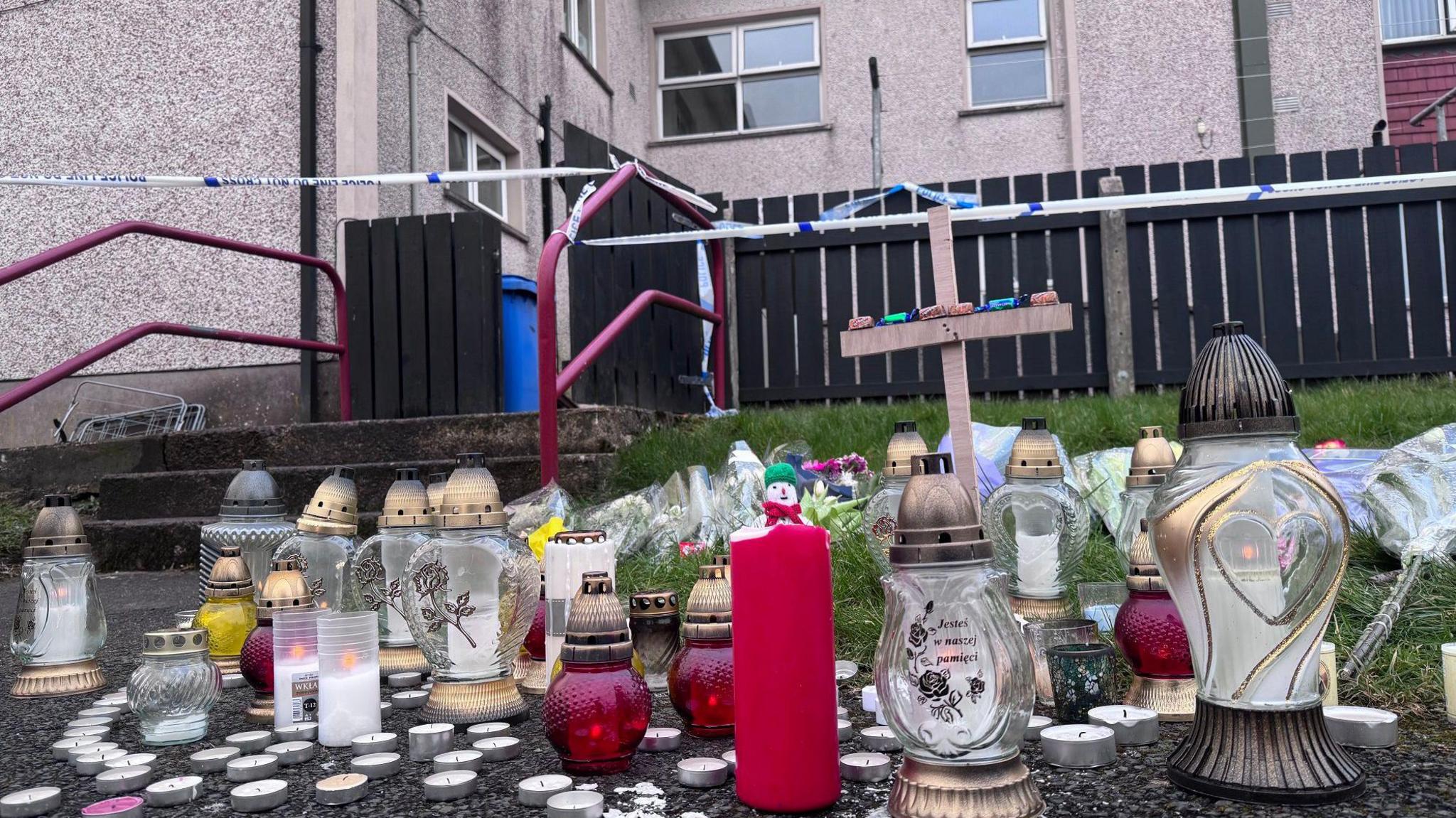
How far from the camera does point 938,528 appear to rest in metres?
1.23

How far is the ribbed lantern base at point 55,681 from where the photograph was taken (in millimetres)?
2225

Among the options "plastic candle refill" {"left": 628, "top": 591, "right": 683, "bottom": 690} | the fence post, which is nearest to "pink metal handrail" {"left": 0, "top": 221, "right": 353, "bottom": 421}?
"plastic candle refill" {"left": 628, "top": 591, "right": 683, "bottom": 690}

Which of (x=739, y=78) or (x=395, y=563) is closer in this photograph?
(x=395, y=563)

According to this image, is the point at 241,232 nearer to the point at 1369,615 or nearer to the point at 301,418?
the point at 301,418

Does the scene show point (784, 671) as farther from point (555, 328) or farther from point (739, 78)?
point (739, 78)

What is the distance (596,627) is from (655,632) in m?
0.51

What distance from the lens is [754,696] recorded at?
138cm

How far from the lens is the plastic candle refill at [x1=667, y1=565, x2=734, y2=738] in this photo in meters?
1.75

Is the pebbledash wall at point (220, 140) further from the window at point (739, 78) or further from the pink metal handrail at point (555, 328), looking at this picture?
the window at point (739, 78)

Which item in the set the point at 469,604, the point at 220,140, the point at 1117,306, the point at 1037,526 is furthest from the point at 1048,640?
the point at 220,140

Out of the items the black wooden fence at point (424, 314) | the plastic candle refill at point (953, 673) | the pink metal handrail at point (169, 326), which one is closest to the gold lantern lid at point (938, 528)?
the plastic candle refill at point (953, 673)

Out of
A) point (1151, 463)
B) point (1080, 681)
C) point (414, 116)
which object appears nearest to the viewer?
point (1080, 681)

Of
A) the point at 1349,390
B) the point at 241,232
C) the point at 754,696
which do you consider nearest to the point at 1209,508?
the point at 754,696

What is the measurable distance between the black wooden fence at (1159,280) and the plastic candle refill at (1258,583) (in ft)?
18.3
